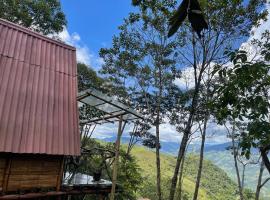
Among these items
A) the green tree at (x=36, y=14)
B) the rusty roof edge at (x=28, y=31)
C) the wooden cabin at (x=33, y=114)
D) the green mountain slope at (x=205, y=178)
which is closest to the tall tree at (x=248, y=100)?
the wooden cabin at (x=33, y=114)

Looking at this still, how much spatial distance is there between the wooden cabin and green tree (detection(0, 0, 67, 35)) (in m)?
8.75

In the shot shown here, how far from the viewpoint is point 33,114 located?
279 inches

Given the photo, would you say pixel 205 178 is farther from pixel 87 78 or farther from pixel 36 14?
pixel 36 14

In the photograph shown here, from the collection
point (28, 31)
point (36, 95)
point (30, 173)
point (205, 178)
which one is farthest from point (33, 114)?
point (205, 178)

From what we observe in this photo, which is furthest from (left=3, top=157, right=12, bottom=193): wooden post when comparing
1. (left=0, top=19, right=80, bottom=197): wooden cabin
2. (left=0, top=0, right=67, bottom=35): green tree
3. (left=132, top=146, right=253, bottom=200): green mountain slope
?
(left=132, top=146, right=253, bottom=200): green mountain slope

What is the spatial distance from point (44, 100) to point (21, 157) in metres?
1.61

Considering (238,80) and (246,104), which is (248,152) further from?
(238,80)

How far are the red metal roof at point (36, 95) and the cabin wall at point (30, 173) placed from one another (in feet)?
1.65

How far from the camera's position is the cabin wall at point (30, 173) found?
647 cm

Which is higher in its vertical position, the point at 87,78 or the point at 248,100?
the point at 87,78

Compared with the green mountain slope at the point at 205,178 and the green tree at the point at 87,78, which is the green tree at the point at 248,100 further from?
the green mountain slope at the point at 205,178

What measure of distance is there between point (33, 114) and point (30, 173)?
143cm

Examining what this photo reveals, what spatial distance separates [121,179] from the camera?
1296 centimetres

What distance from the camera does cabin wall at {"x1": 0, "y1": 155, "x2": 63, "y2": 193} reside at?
255 inches
